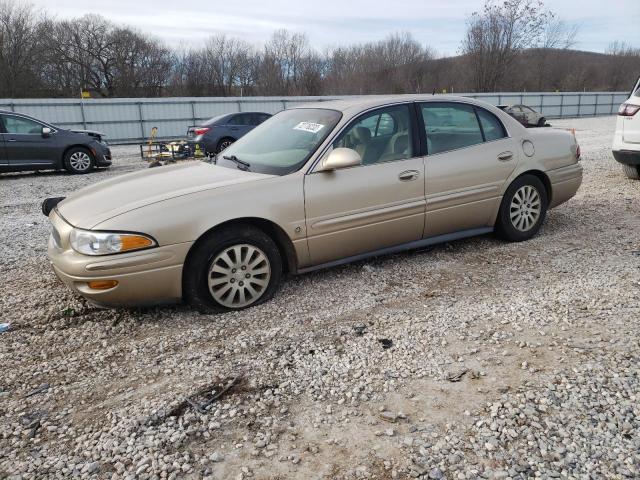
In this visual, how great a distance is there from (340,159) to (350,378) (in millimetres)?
1729

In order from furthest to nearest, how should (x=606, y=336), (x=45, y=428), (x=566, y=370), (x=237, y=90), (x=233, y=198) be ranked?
(x=237, y=90), (x=233, y=198), (x=606, y=336), (x=566, y=370), (x=45, y=428)

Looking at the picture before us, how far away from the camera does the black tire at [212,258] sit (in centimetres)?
365

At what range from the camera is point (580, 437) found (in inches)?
93.2

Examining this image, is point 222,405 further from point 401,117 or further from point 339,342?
point 401,117

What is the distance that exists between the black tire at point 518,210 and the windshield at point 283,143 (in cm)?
199

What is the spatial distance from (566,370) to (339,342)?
4.43ft

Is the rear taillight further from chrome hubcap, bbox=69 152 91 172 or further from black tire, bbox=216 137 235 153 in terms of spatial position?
chrome hubcap, bbox=69 152 91 172

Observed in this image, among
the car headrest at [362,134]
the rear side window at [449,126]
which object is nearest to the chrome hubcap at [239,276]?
the car headrest at [362,134]

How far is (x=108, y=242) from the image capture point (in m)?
3.41

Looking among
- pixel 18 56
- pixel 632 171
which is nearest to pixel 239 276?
A: pixel 632 171

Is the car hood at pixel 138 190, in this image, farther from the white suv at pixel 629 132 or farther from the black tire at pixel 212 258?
Answer: the white suv at pixel 629 132

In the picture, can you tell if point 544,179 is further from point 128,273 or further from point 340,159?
point 128,273

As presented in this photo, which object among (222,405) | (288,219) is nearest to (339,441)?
(222,405)

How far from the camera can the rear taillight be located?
7.63m
